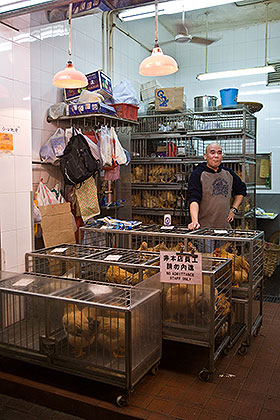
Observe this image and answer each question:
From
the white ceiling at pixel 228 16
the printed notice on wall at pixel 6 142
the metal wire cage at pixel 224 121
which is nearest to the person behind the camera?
the printed notice on wall at pixel 6 142

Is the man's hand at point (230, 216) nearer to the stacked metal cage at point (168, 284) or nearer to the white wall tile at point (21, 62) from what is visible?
the stacked metal cage at point (168, 284)

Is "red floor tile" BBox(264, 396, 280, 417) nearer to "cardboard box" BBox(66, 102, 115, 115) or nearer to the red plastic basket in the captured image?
"cardboard box" BBox(66, 102, 115, 115)

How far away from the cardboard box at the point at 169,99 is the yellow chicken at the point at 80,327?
495cm

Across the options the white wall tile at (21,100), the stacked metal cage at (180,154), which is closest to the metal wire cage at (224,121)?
the stacked metal cage at (180,154)

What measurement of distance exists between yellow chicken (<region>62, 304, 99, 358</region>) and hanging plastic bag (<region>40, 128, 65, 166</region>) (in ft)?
9.31

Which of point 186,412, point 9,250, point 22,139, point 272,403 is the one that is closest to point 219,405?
point 186,412

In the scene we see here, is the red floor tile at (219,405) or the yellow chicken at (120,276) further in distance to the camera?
the yellow chicken at (120,276)

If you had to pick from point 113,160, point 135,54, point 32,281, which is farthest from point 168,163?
point 32,281

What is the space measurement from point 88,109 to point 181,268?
9.67ft

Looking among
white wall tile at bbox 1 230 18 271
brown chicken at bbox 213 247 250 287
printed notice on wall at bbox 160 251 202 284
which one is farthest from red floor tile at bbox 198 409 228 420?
white wall tile at bbox 1 230 18 271

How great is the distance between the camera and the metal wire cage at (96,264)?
3307 mm

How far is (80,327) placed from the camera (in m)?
2.72

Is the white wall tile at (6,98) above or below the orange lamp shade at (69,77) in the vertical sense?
below

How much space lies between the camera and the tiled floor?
2.66 metres
